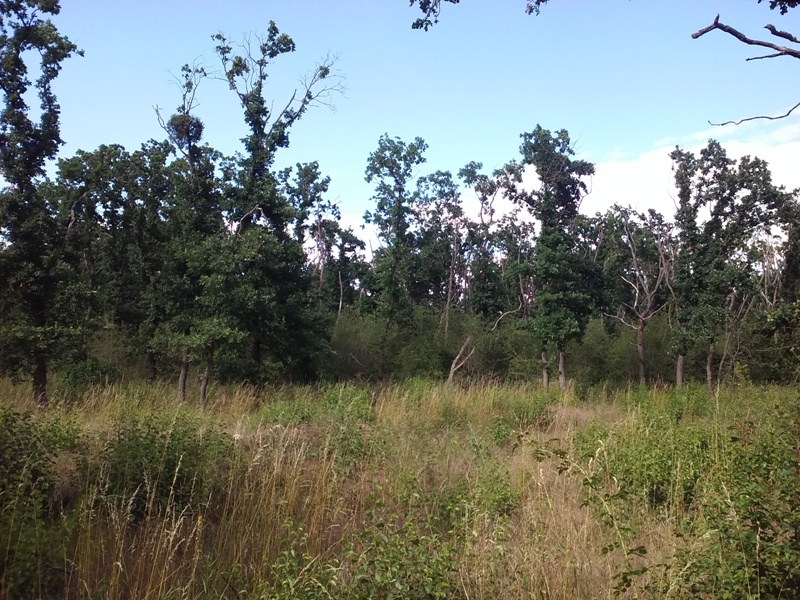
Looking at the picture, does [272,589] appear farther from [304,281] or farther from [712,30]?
[304,281]

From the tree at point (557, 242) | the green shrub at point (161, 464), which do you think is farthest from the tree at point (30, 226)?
the tree at point (557, 242)

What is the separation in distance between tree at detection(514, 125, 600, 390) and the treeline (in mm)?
73

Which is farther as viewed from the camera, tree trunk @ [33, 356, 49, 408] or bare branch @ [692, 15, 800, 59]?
tree trunk @ [33, 356, 49, 408]

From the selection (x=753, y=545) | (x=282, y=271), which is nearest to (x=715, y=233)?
(x=282, y=271)

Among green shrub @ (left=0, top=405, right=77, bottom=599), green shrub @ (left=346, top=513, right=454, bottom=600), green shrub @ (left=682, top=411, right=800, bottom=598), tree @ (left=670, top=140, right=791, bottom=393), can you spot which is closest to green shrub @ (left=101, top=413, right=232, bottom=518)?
green shrub @ (left=0, top=405, right=77, bottom=599)

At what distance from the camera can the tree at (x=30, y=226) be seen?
9984mm

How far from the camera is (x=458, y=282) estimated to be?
4084 centimetres

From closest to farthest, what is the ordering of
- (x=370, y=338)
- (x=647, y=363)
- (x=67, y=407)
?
(x=67, y=407) → (x=370, y=338) → (x=647, y=363)

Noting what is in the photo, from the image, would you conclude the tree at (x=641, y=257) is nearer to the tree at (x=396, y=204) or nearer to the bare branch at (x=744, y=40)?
the tree at (x=396, y=204)

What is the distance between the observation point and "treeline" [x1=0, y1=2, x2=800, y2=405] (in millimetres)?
10438

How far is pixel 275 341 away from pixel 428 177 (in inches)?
952

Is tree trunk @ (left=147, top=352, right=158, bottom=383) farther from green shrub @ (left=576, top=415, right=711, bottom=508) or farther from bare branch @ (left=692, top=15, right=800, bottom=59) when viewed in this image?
bare branch @ (left=692, top=15, right=800, bottom=59)

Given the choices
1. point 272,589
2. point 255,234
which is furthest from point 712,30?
point 255,234

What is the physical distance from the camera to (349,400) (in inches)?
414
